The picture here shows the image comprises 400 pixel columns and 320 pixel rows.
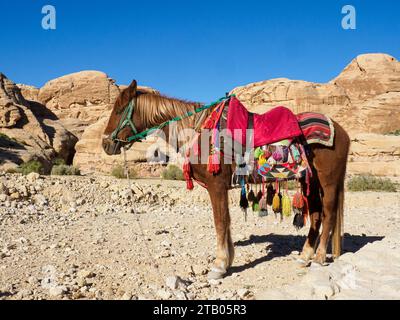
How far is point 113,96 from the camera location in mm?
45062

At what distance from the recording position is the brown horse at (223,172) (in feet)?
14.1

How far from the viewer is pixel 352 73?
45.3 meters

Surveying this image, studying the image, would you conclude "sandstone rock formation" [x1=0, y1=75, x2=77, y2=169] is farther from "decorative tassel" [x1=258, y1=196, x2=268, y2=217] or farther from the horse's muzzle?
"decorative tassel" [x1=258, y1=196, x2=268, y2=217]

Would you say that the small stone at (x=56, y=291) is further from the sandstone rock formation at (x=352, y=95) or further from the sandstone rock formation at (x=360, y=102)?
the sandstone rock formation at (x=352, y=95)

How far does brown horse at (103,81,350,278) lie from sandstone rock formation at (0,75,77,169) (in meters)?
16.8

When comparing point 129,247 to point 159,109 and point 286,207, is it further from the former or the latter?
point 286,207

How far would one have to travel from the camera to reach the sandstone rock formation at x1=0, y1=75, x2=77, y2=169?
21.7 m

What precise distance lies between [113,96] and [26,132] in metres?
20.8

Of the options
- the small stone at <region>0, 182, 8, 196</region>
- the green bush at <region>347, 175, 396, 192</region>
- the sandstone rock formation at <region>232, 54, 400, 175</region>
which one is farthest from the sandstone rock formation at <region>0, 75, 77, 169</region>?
the sandstone rock formation at <region>232, 54, 400, 175</region>

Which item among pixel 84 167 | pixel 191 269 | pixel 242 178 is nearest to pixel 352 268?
pixel 242 178

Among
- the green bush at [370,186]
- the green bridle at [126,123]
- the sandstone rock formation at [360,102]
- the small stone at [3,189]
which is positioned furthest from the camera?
the sandstone rock formation at [360,102]

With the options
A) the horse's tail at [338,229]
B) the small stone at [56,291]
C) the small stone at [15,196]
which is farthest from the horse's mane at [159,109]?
the small stone at [15,196]

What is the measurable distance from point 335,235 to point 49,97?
45.6 meters

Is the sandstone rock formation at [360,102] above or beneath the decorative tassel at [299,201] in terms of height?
Result: above
